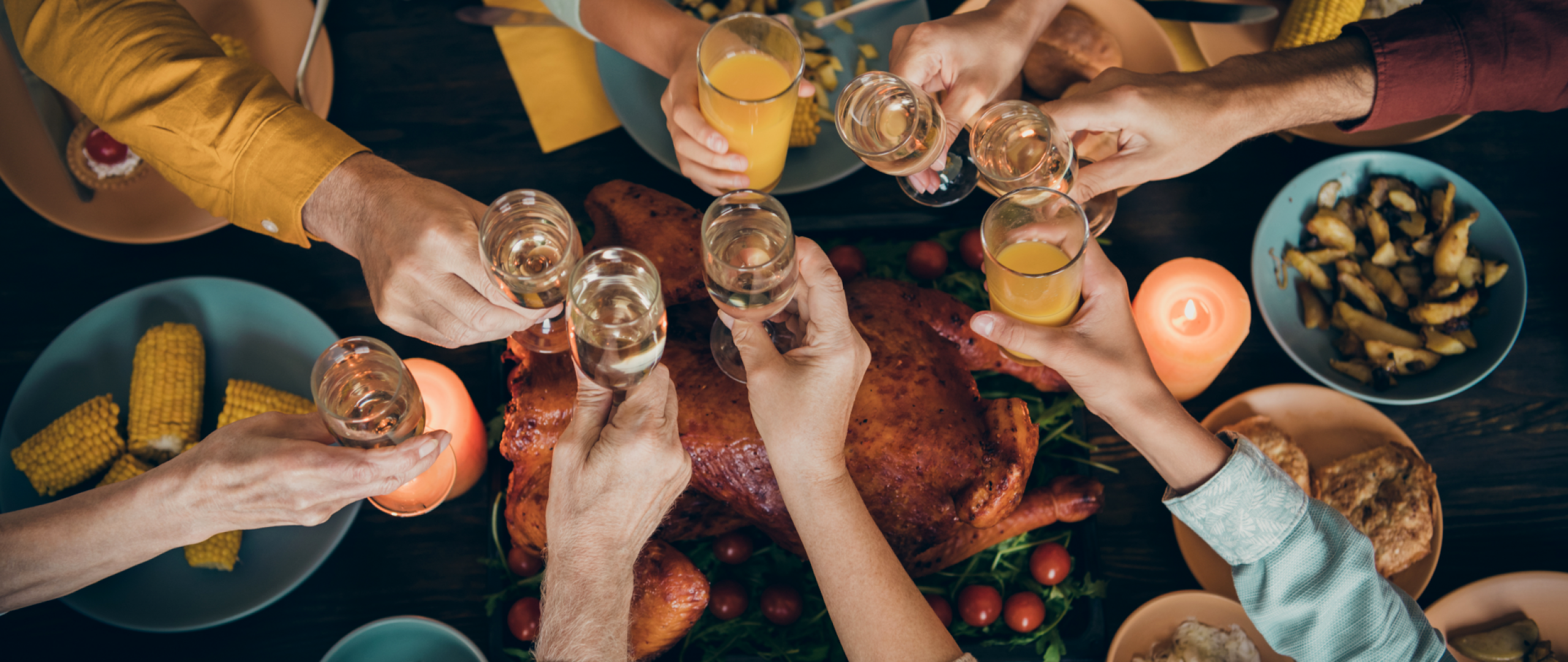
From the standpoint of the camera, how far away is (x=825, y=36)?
2287 mm

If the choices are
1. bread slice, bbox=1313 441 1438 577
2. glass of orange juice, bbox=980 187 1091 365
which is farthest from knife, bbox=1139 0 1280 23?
bread slice, bbox=1313 441 1438 577

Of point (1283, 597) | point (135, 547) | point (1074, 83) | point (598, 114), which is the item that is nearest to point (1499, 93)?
point (1074, 83)

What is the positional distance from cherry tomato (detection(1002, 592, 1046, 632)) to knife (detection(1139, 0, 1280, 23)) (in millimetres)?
1538

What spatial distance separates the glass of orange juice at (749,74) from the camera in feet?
5.28

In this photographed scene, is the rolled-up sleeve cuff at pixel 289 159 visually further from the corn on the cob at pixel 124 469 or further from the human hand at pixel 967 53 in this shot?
the human hand at pixel 967 53

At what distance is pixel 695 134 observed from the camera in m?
1.74

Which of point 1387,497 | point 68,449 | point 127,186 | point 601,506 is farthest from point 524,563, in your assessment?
point 1387,497

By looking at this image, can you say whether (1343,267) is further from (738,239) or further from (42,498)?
(42,498)

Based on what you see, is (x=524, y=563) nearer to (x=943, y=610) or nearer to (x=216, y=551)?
(x=216, y=551)

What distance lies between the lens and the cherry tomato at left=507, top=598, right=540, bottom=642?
183cm

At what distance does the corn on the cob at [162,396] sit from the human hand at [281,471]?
1.48 ft

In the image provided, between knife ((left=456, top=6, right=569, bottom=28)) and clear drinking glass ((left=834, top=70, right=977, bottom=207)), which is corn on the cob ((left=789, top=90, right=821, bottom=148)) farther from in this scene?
knife ((left=456, top=6, right=569, bottom=28))

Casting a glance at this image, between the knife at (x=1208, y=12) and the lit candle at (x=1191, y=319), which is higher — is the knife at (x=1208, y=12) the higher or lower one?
the higher one

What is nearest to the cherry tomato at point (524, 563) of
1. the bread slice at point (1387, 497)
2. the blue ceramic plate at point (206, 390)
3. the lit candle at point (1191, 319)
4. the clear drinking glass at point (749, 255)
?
the blue ceramic plate at point (206, 390)
